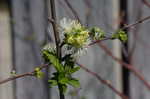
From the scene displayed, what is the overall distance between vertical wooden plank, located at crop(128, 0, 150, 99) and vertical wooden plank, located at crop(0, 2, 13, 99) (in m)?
0.53

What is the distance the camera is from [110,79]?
1588 millimetres

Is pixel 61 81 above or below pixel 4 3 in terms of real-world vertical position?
below

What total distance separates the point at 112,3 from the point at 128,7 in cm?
8

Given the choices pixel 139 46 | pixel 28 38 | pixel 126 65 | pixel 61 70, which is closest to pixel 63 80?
pixel 61 70

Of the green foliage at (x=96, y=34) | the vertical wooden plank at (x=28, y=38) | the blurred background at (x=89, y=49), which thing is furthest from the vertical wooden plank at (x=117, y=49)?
the green foliage at (x=96, y=34)

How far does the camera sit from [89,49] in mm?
1537

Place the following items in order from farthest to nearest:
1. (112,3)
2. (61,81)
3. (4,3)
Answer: (112,3) → (4,3) → (61,81)

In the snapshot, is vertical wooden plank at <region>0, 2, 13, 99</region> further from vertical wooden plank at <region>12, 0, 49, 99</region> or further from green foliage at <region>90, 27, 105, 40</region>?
green foliage at <region>90, 27, 105, 40</region>

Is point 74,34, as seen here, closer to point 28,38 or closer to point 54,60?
point 54,60

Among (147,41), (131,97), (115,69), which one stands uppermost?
(147,41)

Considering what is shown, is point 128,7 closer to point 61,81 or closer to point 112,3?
point 112,3

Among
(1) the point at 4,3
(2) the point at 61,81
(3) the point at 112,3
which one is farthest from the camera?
(3) the point at 112,3

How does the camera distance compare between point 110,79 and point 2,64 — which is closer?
point 2,64

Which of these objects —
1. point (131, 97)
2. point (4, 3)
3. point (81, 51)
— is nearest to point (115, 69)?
point (131, 97)
